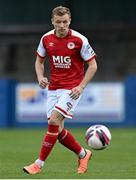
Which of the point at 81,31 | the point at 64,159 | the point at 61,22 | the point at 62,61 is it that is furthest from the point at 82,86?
the point at 81,31

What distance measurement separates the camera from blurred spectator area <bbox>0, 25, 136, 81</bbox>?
1086 inches

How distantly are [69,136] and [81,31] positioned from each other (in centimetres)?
1745

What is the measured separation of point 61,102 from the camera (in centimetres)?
1057

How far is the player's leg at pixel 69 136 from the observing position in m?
10.6

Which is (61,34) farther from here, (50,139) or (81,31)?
(81,31)

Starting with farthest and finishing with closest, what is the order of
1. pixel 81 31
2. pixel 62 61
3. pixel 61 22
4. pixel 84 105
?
pixel 81 31, pixel 84 105, pixel 62 61, pixel 61 22

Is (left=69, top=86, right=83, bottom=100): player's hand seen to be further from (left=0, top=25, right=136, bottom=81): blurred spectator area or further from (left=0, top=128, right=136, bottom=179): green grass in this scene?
(left=0, top=25, right=136, bottom=81): blurred spectator area

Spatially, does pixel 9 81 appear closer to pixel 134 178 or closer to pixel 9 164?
pixel 9 164

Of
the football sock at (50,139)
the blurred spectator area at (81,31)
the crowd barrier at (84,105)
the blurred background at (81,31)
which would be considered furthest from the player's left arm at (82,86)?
the blurred spectator area at (81,31)

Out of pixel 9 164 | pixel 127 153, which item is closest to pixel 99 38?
pixel 127 153

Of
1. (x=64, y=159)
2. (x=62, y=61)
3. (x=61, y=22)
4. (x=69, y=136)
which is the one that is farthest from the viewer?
(x=64, y=159)

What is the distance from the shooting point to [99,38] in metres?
28.1

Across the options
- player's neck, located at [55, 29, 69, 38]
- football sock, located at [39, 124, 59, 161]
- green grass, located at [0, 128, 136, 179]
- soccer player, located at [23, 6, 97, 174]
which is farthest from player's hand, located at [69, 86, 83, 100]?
green grass, located at [0, 128, 136, 179]

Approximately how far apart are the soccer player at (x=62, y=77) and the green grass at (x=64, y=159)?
37 cm
